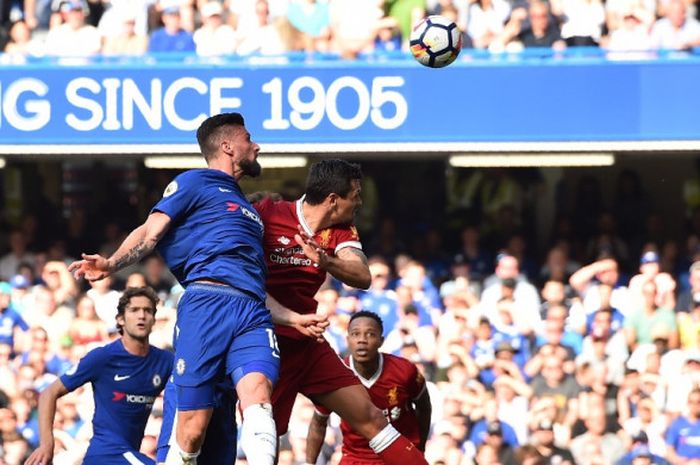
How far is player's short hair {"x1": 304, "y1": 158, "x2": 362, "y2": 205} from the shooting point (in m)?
8.91

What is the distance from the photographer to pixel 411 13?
16000 millimetres

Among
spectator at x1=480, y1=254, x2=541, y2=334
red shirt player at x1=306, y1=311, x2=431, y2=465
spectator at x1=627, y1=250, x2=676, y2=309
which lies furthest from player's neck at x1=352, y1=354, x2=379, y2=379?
spectator at x1=627, y1=250, x2=676, y2=309

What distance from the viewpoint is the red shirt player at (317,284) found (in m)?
8.95

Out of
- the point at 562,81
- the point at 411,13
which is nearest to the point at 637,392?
the point at 562,81

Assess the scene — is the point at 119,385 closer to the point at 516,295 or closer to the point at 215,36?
the point at 516,295

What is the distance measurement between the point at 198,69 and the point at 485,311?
3746 millimetres

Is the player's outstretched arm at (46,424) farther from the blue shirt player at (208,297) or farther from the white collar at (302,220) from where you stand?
the white collar at (302,220)

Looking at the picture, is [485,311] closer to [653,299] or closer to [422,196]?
[653,299]

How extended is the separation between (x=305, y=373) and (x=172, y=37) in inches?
314

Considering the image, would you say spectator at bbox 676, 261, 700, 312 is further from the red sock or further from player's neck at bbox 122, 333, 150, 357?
the red sock

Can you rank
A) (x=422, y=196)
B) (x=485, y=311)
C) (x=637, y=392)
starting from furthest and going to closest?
(x=422, y=196) < (x=485, y=311) < (x=637, y=392)

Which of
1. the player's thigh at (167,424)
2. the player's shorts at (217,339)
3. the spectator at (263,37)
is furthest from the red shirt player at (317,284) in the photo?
the spectator at (263,37)

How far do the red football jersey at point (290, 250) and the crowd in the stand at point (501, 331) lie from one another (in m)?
4.82

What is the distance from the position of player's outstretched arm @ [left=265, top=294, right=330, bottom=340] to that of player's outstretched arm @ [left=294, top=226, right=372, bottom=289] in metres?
0.26
